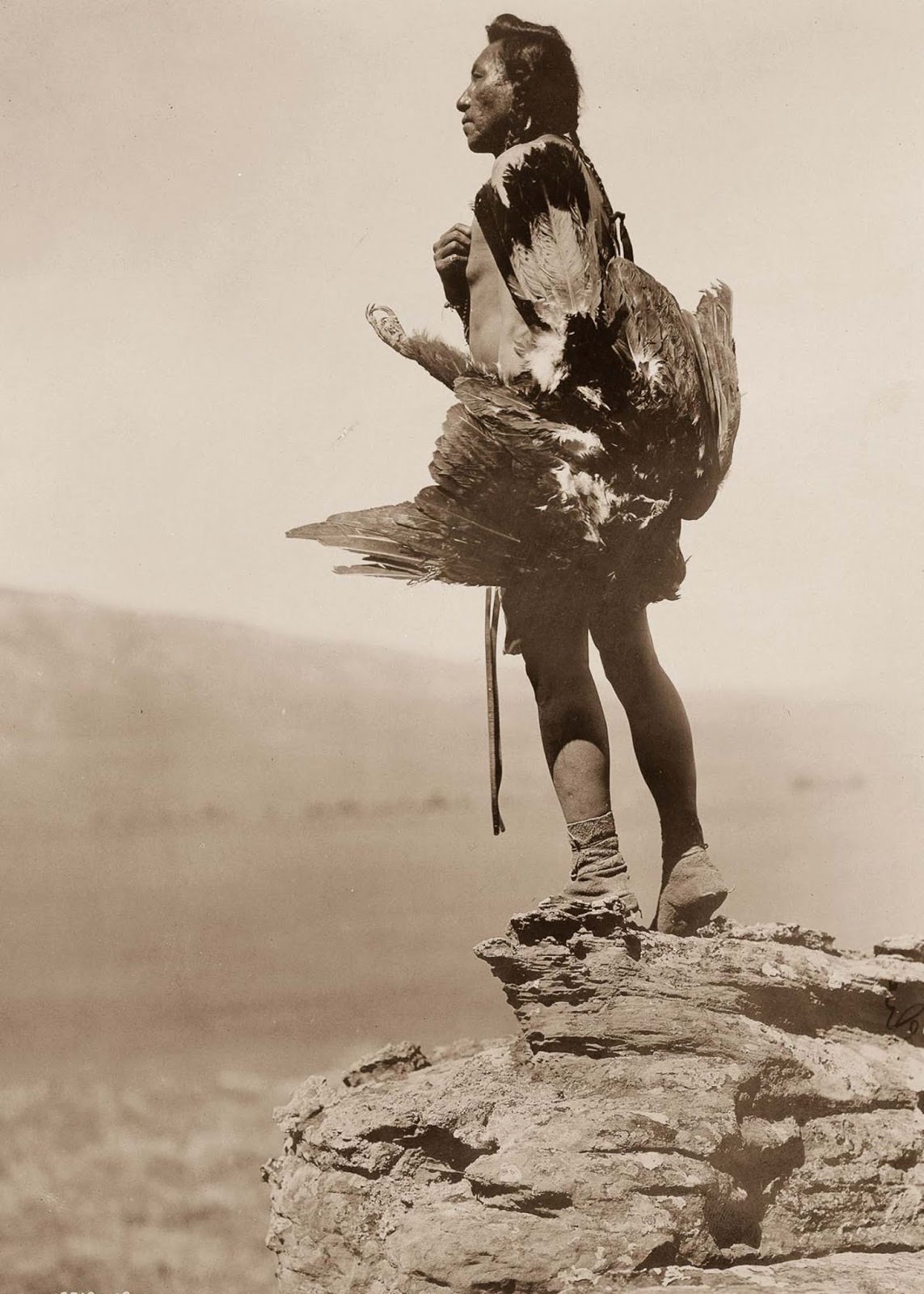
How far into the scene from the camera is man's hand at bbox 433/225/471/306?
3.41 m

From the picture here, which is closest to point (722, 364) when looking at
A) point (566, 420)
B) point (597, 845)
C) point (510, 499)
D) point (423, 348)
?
point (566, 420)

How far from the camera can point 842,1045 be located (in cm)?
310

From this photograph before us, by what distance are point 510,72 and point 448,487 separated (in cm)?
97

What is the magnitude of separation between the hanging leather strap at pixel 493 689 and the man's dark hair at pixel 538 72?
107 cm

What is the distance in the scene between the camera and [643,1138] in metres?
2.74

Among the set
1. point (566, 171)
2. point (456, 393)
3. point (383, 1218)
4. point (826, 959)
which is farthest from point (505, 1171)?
point (566, 171)

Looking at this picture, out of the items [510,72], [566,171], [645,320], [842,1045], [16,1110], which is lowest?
[16,1110]

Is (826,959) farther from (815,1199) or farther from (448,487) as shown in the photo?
(448,487)

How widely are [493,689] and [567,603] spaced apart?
0.29 meters

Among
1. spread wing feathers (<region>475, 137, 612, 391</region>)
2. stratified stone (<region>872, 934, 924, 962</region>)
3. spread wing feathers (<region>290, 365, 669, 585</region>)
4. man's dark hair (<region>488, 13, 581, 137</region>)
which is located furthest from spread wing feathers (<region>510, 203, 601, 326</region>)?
stratified stone (<region>872, 934, 924, 962</region>)

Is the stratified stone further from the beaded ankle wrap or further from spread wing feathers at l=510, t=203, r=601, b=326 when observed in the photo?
spread wing feathers at l=510, t=203, r=601, b=326

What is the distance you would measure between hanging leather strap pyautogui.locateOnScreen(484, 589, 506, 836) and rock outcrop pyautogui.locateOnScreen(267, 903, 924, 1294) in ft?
1.33

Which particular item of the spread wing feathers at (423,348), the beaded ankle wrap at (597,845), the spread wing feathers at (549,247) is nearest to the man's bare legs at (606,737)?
the beaded ankle wrap at (597,845)

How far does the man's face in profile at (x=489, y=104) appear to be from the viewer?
3.27m
